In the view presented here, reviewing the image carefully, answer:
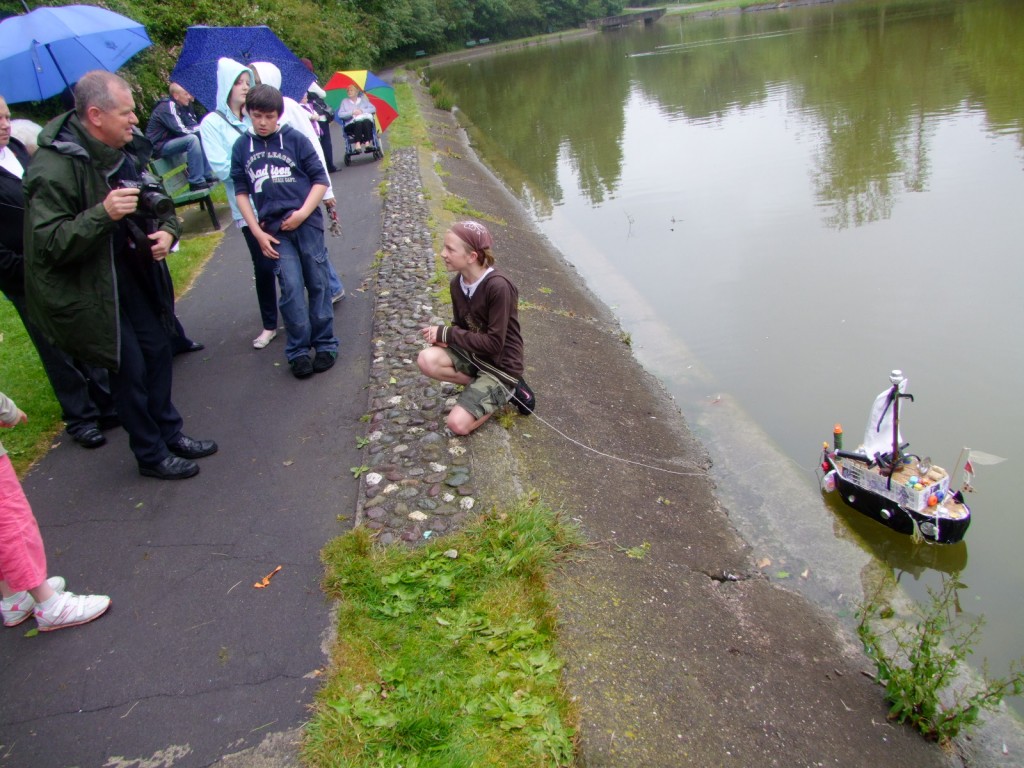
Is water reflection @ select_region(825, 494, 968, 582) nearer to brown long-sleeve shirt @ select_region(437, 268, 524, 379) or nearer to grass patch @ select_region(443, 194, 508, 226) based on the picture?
brown long-sleeve shirt @ select_region(437, 268, 524, 379)

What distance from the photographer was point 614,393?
6770 mm

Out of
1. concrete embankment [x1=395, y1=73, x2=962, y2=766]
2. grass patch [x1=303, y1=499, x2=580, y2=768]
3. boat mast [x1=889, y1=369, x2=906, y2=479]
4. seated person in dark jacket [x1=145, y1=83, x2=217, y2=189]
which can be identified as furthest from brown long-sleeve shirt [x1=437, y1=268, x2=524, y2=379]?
seated person in dark jacket [x1=145, y1=83, x2=217, y2=189]

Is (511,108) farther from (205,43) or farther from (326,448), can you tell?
(326,448)

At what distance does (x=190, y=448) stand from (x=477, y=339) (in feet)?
6.66

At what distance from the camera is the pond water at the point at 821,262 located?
5.56m

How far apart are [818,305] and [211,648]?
7.83m

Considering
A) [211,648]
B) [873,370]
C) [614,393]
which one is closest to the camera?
[211,648]

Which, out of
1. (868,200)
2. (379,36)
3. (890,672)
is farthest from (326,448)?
(379,36)

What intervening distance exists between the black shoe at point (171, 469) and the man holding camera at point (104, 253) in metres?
0.08

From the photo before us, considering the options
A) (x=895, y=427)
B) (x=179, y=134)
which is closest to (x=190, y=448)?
(x=895, y=427)

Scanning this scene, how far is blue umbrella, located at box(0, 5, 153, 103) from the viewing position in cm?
749

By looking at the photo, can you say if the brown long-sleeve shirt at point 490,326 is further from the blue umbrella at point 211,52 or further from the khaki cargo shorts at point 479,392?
the blue umbrella at point 211,52

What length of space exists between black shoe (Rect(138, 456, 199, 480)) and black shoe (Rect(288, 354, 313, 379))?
1.37 metres

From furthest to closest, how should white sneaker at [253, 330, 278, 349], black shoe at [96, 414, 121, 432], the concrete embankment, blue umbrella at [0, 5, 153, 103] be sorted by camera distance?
blue umbrella at [0, 5, 153, 103] → white sneaker at [253, 330, 278, 349] → black shoe at [96, 414, 121, 432] → the concrete embankment
